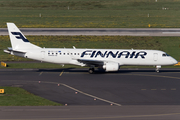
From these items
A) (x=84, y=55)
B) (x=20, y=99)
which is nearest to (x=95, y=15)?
(x=84, y=55)

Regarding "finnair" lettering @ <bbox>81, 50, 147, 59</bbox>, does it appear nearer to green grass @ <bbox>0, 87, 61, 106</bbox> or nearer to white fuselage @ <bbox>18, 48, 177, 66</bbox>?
white fuselage @ <bbox>18, 48, 177, 66</bbox>

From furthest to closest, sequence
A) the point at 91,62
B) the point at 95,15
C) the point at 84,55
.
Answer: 1. the point at 95,15
2. the point at 84,55
3. the point at 91,62

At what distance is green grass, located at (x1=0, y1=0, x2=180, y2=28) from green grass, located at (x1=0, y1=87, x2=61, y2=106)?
51.5 meters

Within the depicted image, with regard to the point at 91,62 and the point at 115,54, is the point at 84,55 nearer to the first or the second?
the point at 91,62

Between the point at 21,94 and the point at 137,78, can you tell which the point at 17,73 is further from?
the point at 137,78

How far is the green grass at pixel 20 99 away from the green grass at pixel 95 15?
51.5 metres

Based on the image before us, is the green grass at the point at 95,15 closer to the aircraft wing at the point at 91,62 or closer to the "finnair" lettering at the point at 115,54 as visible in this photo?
the "finnair" lettering at the point at 115,54

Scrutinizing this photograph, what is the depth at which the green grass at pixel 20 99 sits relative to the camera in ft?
88.4

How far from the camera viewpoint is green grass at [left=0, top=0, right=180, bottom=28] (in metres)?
84.7

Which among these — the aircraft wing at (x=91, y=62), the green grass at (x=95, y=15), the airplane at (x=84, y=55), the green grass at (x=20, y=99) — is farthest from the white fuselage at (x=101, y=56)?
the green grass at (x=95, y=15)

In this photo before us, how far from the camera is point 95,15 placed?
332ft

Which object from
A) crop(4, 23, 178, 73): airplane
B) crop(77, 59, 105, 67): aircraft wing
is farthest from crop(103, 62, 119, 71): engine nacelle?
crop(77, 59, 105, 67): aircraft wing

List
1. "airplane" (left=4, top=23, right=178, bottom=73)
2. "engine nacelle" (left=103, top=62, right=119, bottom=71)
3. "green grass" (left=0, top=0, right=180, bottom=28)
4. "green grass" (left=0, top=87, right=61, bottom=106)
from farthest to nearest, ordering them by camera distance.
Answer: "green grass" (left=0, top=0, right=180, bottom=28) < "airplane" (left=4, top=23, right=178, bottom=73) < "engine nacelle" (left=103, top=62, right=119, bottom=71) < "green grass" (left=0, top=87, right=61, bottom=106)

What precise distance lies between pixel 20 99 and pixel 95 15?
250 ft
